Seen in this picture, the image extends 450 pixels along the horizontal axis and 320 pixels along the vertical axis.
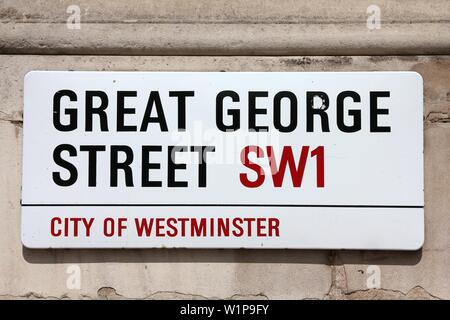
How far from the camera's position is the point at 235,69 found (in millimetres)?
3078

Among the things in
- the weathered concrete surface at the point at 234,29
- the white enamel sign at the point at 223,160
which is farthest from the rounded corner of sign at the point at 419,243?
the weathered concrete surface at the point at 234,29

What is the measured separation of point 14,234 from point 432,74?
217cm

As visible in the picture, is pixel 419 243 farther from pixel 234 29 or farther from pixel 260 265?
pixel 234 29

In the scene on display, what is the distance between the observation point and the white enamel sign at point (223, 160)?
9.78 feet

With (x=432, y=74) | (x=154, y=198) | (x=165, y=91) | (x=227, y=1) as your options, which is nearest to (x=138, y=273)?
(x=154, y=198)

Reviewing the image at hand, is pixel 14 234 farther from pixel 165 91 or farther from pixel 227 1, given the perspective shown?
pixel 227 1

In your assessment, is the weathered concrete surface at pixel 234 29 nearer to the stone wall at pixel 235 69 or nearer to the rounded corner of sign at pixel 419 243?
the stone wall at pixel 235 69

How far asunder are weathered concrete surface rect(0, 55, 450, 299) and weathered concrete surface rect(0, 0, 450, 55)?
0.37 ft

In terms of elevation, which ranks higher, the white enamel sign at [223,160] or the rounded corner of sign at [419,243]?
→ the white enamel sign at [223,160]

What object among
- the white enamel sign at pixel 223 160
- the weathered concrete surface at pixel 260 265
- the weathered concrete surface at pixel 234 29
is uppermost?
the weathered concrete surface at pixel 234 29

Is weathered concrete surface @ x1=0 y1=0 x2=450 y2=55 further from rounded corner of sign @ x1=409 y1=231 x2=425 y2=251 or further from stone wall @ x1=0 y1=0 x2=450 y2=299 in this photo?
rounded corner of sign @ x1=409 y1=231 x2=425 y2=251

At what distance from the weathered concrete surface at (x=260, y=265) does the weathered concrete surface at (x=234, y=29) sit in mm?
112

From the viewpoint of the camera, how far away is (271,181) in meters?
3.00

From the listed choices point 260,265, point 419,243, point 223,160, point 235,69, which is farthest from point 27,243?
point 419,243
